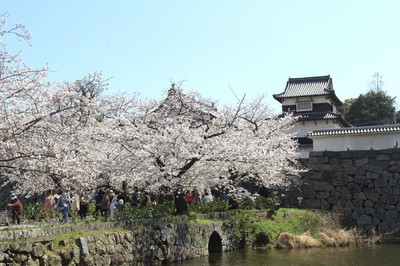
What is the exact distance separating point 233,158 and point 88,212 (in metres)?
5.78

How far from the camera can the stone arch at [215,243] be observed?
2000cm

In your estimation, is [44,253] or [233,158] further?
[233,158]

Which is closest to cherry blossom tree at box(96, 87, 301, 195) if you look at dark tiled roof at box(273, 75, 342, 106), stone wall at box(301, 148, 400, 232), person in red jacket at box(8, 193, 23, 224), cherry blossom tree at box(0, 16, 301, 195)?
cherry blossom tree at box(0, 16, 301, 195)

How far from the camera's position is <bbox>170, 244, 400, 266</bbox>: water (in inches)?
661

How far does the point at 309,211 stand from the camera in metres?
25.9

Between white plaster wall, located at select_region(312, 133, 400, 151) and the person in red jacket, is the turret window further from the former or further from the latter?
the person in red jacket

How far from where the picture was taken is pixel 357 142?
1157 inches

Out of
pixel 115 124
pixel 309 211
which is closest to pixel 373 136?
pixel 309 211

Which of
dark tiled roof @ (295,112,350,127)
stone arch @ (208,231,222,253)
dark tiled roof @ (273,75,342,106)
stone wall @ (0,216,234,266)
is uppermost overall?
dark tiled roof @ (273,75,342,106)

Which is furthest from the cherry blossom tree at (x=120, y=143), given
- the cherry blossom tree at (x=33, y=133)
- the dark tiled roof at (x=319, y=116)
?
the dark tiled roof at (x=319, y=116)

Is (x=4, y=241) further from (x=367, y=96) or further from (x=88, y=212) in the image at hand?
(x=367, y=96)

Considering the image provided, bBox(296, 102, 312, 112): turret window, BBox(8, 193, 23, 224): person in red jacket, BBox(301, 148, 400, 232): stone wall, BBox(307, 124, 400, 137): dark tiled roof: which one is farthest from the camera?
BBox(296, 102, 312, 112): turret window

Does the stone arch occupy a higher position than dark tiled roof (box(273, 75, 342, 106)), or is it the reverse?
dark tiled roof (box(273, 75, 342, 106))

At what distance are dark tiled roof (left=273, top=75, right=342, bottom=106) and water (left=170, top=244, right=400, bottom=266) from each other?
2227 centimetres
